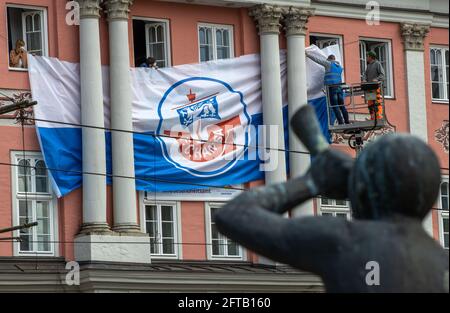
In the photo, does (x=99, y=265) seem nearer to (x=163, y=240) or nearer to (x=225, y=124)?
(x=163, y=240)

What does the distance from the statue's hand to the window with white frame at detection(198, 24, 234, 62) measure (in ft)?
96.5

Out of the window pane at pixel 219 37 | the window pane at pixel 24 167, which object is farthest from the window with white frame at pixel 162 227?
the window pane at pixel 219 37

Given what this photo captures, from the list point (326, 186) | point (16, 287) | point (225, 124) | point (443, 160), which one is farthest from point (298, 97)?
point (326, 186)

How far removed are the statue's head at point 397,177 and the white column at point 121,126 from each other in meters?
27.7

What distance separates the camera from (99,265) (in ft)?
106

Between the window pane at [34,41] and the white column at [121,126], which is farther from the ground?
the window pane at [34,41]

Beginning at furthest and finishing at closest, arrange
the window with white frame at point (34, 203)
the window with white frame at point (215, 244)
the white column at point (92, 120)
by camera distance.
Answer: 1. the window with white frame at point (215, 244)
2. the white column at point (92, 120)
3. the window with white frame at point (34, 203)

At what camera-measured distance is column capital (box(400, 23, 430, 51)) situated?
37.7 meters

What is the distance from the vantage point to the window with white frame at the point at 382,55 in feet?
123

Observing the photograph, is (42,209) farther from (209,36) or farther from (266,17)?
(266,17)

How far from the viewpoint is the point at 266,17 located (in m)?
35.5

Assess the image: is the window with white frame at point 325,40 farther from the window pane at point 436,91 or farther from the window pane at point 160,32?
the window pane at point 160,32

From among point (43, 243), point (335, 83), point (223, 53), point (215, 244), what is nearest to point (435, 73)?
point (335, 83)
